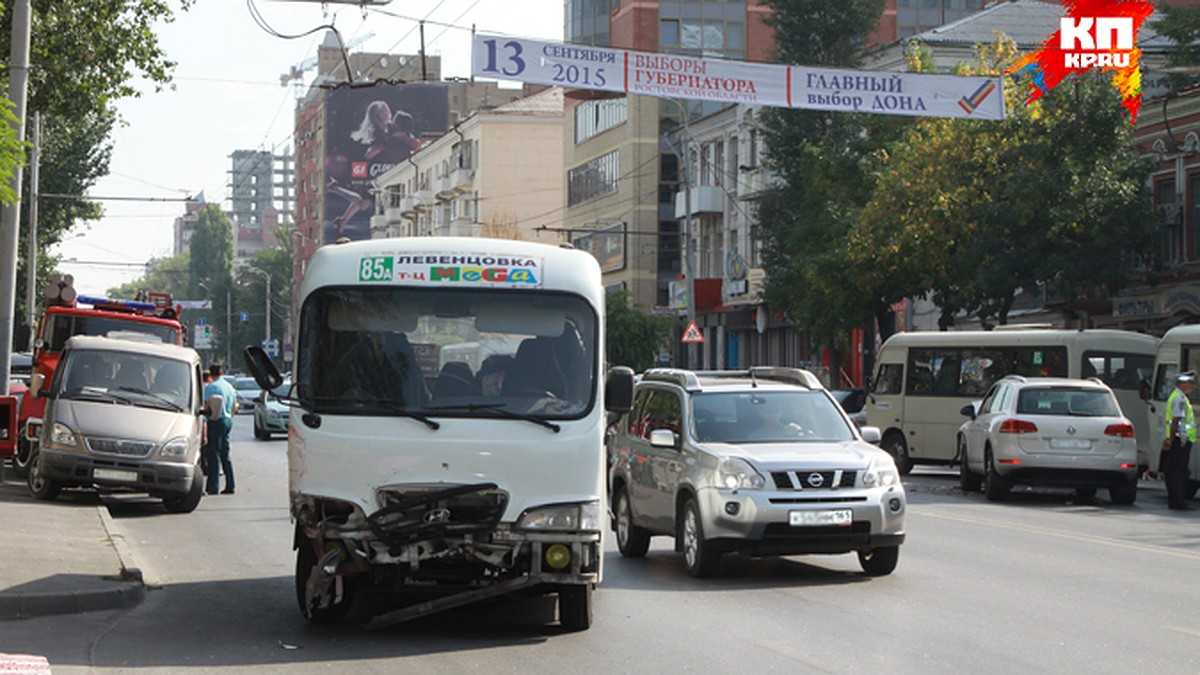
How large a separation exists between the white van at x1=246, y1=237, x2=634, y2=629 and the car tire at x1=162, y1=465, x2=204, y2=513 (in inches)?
404

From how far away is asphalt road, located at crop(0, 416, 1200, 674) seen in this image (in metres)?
9.61

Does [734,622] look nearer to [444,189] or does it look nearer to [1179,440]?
[1179,440]

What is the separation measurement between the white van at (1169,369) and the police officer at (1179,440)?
139 centimetres

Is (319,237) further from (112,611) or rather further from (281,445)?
(112,611)

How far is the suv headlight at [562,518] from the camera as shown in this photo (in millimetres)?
10438

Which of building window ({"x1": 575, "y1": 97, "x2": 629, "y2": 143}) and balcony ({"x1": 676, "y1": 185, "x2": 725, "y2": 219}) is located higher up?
building window ({"x1": 575, "y1": 97, "x2": 629, "y2": 143})

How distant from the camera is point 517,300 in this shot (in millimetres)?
10984

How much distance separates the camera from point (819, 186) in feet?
147

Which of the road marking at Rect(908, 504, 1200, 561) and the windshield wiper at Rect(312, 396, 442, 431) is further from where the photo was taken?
the road marking at Rect(908, 504, 1200, 561)

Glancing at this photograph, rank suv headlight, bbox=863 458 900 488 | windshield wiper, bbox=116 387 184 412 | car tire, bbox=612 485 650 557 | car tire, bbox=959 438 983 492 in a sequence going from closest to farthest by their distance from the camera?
1. suv headlight, bbox=863 458 900 488
2. car tire, bbox=612 485 650 557
3. windshield wiper, bbox=116 387 184 412
4. car tire, bbox=959 438 983 492

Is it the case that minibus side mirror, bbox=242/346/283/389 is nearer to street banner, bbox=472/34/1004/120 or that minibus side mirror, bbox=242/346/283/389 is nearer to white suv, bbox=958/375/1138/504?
street banner, bbox=472/34/1004/120

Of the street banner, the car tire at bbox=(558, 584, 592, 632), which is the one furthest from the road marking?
the car tire at bbox=(558, 584, 592, 632)

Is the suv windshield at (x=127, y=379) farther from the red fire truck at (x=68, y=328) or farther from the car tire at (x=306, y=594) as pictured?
the car tire at (x=306, y=594)

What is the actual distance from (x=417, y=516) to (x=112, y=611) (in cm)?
A: 284
